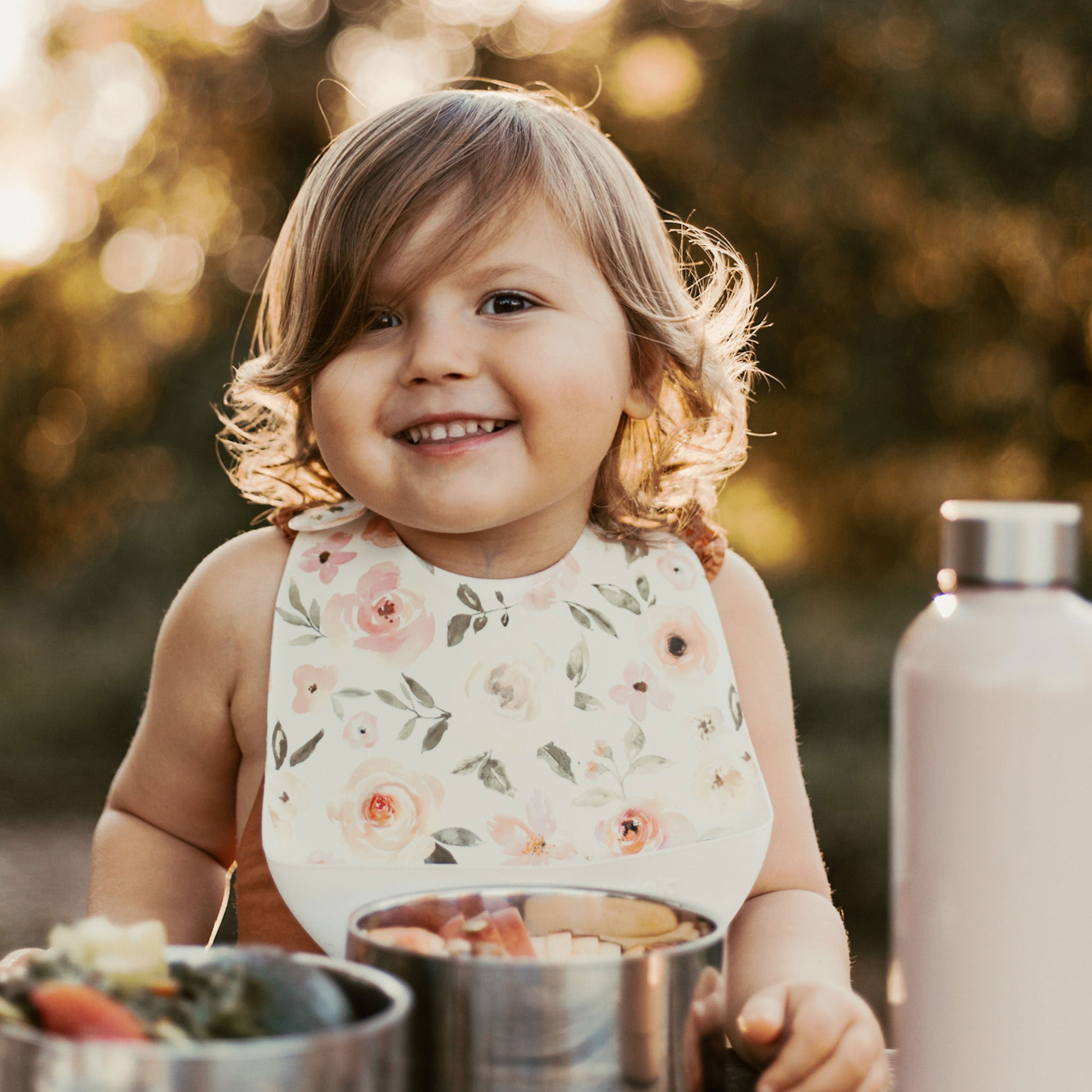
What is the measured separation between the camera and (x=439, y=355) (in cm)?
107

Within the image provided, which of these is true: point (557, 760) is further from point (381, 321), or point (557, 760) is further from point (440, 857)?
point (381, 321)

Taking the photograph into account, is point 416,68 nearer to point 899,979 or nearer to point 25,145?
point 25,145

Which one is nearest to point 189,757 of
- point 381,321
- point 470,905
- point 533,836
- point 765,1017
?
point 533,836

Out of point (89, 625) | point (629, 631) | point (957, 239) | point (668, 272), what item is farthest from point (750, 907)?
point (89, 625)

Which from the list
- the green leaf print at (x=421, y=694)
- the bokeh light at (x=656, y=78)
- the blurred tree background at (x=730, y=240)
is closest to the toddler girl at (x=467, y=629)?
the green leaf print at (x=421, y=694)

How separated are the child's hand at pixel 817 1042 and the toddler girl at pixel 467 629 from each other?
0.85ft

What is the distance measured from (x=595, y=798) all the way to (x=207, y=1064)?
0.67 metres

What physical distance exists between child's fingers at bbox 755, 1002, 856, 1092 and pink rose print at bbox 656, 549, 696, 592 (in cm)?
60

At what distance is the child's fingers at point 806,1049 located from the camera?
0.70 metres

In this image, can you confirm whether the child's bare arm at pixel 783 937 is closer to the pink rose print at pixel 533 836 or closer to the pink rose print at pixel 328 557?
the pink rose print at pixel 533 836

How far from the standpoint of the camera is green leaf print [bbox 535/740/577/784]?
1129 millimetres

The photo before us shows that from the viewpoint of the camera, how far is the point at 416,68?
5855 millimetres

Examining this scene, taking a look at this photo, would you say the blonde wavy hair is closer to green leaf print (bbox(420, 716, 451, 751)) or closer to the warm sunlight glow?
green leaf print (bbox(420, 716, 451, 751))

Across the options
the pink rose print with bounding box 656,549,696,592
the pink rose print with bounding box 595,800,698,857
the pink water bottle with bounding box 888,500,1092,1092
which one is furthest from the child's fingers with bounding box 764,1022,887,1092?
the pink rose print with bounding box 656,549,696,592
